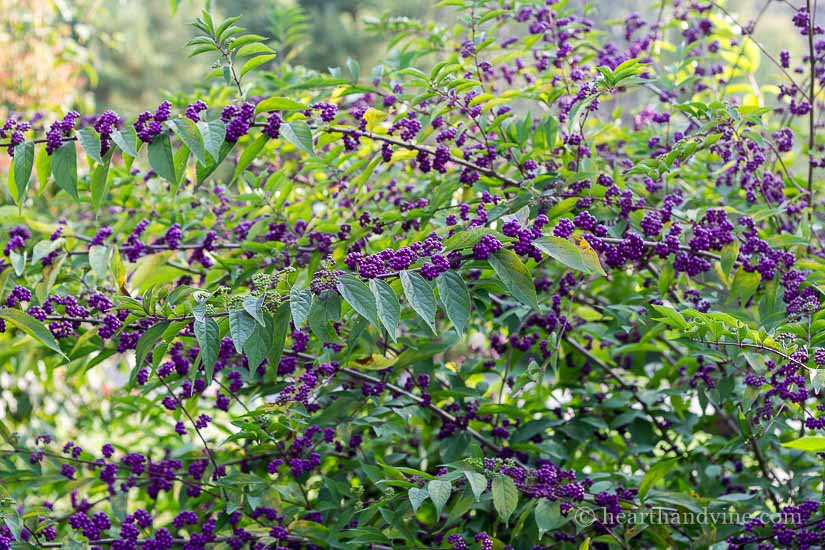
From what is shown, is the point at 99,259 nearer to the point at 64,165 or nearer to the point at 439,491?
the point at 64,165

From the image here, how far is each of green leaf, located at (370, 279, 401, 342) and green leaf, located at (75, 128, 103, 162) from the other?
0.62 meters

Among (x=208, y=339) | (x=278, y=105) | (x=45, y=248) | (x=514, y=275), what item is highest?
(x=278, y=105)

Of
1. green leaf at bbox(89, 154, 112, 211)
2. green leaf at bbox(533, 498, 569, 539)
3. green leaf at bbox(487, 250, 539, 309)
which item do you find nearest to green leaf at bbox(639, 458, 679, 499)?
green leaf at bbox(533, 498, 569, 539)

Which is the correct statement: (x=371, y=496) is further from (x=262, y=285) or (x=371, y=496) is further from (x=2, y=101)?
(x=2, y=101)

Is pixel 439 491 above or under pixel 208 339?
under

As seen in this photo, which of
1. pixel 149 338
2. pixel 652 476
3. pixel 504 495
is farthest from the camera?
pixel 652 476

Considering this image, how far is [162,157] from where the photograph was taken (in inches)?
64.8

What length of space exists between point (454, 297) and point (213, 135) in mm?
594

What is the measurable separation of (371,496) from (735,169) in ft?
4.90

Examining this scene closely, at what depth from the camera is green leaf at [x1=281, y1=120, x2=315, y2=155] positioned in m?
1.70

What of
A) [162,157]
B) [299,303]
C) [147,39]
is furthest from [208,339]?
[147,39]

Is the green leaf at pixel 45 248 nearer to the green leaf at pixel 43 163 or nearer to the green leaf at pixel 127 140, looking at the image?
the green leaf at pixel 43 163

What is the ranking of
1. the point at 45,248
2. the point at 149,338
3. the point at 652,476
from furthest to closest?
the point at 45,248, the point at 652,476, the point at 149,338

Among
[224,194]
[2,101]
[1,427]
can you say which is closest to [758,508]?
[224,194]
